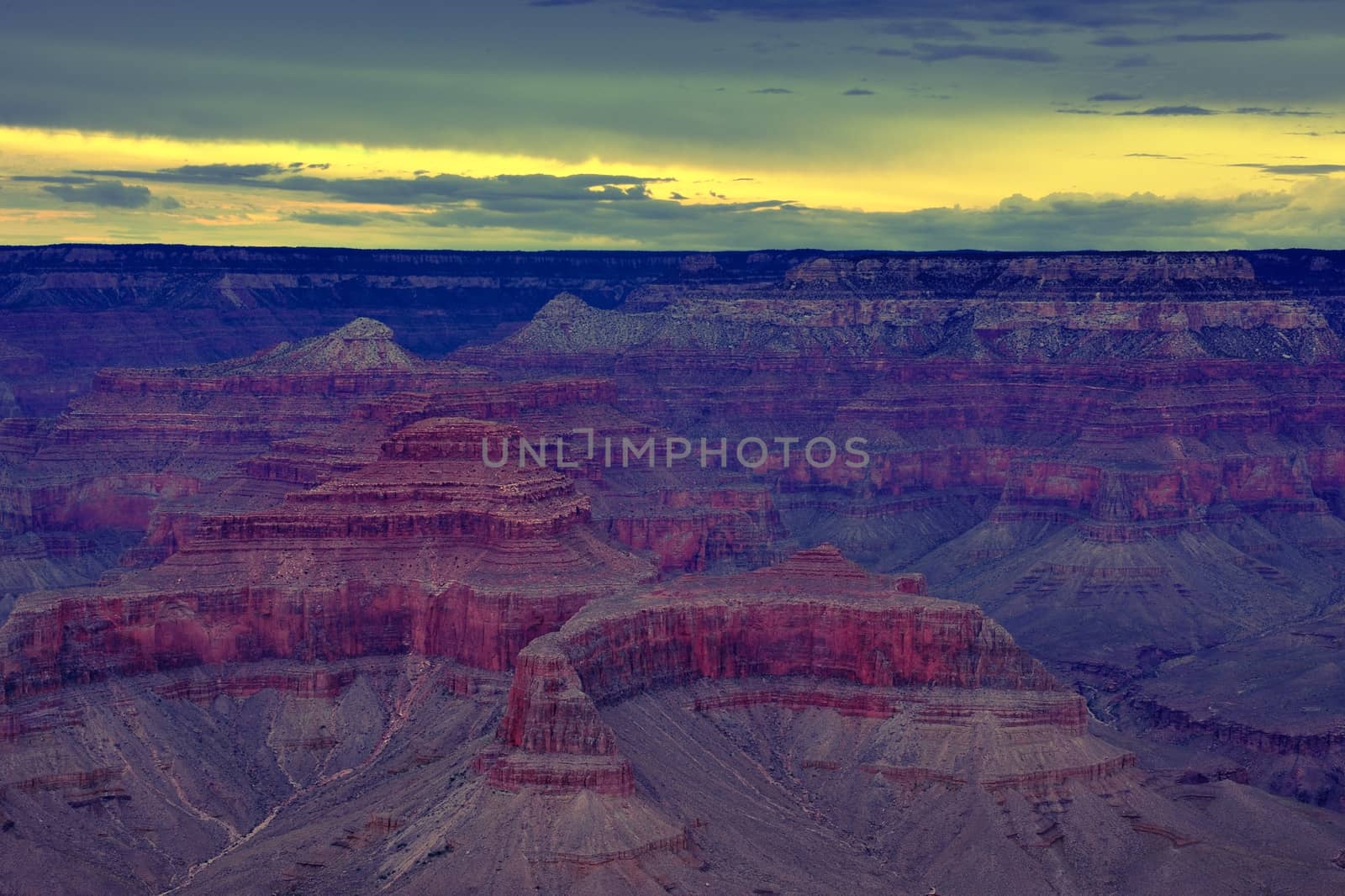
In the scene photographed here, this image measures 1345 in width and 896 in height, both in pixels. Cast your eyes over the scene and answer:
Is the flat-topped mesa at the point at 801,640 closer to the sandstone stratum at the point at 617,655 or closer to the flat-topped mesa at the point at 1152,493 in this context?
the sandstone stratum at the point at 617,655

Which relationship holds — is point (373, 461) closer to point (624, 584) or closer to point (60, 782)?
point (624, 584)

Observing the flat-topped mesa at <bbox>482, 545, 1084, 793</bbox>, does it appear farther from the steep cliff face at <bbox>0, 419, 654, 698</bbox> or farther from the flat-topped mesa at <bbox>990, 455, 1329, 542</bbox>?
the flat-topped mesa at <bbox>990, 455, 1329, 542</bbox>

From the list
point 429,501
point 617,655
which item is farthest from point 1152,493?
point 617,655

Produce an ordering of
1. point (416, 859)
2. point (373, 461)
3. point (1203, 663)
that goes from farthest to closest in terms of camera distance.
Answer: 1. point (1203, 663)
2. point (373, 461)
3. point (416, 859)

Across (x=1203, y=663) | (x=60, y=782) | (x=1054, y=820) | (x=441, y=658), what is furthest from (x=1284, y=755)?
(x=60, y=782)

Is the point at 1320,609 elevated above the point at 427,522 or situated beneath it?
situated beneath
